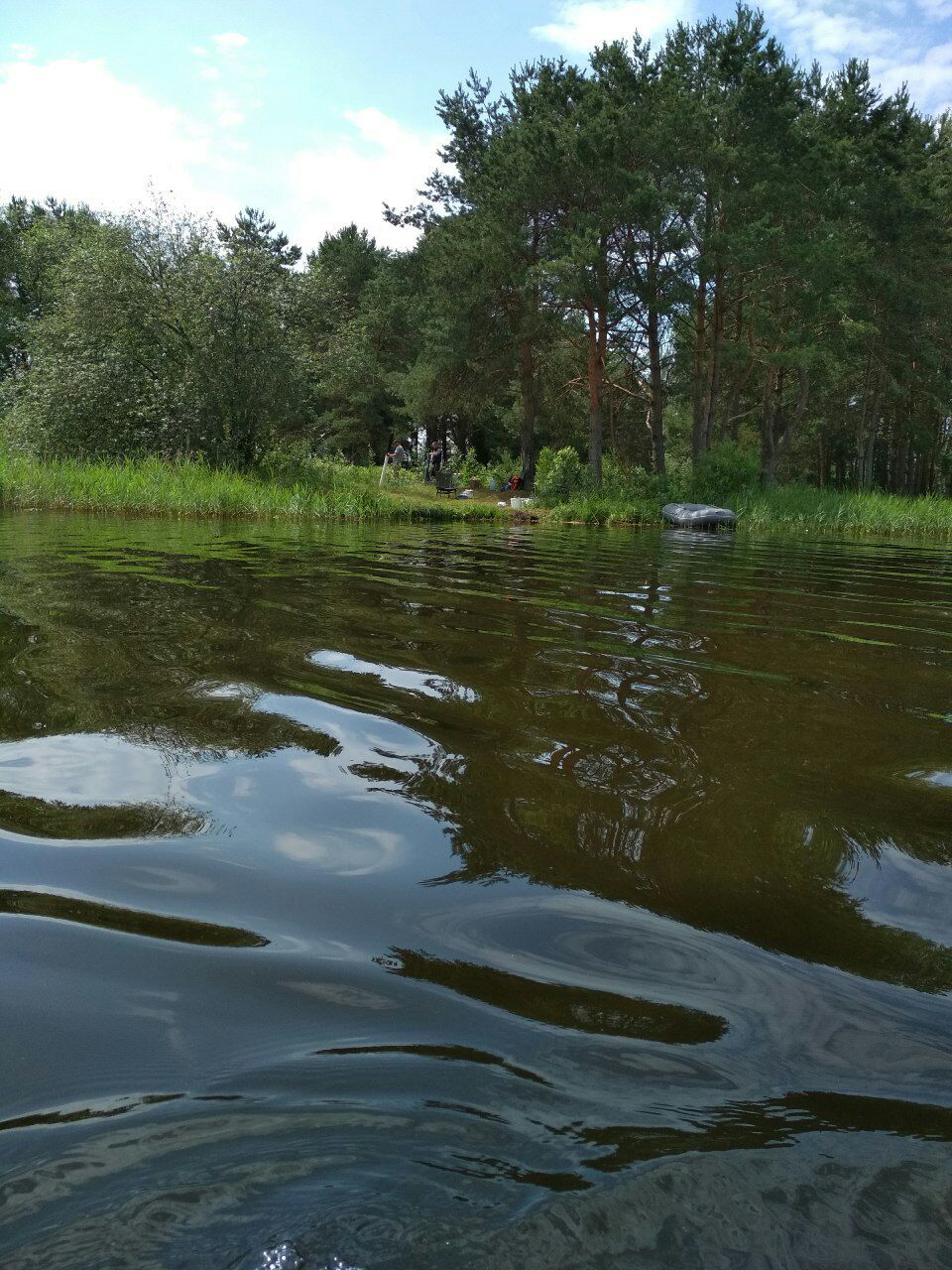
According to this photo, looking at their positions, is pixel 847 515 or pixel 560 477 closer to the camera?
pixel 847 515

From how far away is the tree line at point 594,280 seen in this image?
20172 millimetres

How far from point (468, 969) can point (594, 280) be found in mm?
24944

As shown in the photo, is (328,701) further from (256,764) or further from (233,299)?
(233,299)

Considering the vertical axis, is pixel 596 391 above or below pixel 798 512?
above

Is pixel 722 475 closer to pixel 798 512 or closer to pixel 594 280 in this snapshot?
pixel 798 512

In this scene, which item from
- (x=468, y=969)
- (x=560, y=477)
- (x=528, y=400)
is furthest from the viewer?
(x=528, y=400)

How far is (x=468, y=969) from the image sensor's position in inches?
49.4

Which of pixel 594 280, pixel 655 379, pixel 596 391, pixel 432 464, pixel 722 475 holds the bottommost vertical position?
pixel 722 475

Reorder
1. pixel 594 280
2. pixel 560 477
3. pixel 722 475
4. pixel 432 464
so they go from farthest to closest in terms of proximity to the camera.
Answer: pixel 432 464, pixel 722 475, pixel 560 477, pixel 594 280

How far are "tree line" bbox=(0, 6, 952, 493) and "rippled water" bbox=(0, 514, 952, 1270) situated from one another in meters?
18.0

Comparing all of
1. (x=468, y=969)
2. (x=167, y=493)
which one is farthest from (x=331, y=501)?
(x=468, y=969)

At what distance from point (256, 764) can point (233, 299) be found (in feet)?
66.9

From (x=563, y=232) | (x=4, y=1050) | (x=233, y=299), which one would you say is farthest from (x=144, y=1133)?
(x=563, y=232)

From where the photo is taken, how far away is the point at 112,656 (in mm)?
3176
